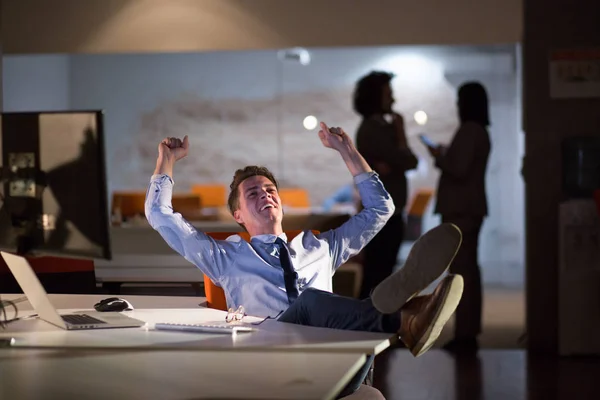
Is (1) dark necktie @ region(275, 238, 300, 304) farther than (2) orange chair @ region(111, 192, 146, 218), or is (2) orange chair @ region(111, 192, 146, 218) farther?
(2) orange chair @ region(111, 192, 146, 218)

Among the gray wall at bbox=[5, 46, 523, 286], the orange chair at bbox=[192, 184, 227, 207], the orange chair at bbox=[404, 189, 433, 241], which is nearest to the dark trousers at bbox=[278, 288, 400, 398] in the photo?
the gray wall at bbox=[5, 46, 523, 286]

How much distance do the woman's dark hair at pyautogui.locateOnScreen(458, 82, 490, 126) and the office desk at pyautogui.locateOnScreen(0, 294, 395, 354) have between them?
4295mm

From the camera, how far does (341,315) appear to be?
2662mm

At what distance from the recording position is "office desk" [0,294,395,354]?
7.77 feet

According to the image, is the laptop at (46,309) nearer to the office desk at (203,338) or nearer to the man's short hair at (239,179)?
the office desk at (203,338)

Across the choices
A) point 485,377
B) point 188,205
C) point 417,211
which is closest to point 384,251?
point 417,211

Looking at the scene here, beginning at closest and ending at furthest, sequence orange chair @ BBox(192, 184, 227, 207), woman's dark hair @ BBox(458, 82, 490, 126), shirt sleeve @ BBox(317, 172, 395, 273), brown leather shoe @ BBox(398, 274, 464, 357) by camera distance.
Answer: brown leather shoe @ BBox(398, 274, 464, 357)
shirt sleeve @ BBox(317, 172, 395, 273)
woman's dark hair @ BBox(458, 82, 490, 126)
orange chair @ BBox(192, 184, 227, 207)

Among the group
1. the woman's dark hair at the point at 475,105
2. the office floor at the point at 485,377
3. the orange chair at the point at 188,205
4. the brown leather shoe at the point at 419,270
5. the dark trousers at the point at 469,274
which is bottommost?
the office floor at the point at 485,377

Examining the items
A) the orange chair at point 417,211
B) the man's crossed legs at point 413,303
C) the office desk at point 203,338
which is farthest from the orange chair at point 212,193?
the man's crossed legs at point 413,303

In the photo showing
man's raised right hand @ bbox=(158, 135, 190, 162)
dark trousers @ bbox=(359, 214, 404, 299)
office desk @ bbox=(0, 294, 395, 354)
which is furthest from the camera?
dark trousers @ bbox=(359, 214, 404, 299)

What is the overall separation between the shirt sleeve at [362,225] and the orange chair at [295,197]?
4078 mm

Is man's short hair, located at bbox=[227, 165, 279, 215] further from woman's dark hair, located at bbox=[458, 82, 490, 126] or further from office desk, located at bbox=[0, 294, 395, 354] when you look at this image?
woman's dark hair, located at bbox=[458, 82, 490, 126]

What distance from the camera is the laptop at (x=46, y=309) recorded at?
104 inches

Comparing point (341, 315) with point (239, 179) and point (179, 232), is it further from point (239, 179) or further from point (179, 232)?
point (239, 179)
